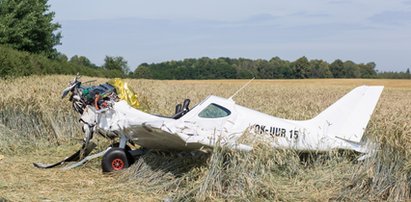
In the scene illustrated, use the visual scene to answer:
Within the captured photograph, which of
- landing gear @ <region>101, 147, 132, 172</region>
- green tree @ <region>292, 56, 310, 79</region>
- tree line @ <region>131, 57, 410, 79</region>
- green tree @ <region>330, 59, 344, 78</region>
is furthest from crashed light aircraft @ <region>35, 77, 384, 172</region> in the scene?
green tree @ <region>330, 59, 344, 78</region>

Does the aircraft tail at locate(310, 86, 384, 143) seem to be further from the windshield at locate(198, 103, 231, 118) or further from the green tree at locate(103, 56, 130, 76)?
the green tree at locate(103, 56, 130, 76)

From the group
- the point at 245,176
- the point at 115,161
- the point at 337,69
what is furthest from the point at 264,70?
the point at 245,176

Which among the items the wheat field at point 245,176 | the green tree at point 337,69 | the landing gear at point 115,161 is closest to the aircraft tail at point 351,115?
the wheat field at point 245,176

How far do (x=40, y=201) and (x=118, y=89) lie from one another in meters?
3.16

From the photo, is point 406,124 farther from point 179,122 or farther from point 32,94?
point 32,94

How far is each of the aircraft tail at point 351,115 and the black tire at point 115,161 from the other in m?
3.13

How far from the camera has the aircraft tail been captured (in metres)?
7.78

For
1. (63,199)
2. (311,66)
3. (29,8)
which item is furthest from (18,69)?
(311,66)

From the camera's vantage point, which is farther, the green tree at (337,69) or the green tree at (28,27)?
the green tree at (337,69)

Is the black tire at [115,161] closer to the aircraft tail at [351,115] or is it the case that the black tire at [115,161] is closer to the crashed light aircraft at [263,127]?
the crashed light aircraft at [263,127]

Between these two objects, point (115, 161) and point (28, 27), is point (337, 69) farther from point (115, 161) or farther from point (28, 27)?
point (115, 161)

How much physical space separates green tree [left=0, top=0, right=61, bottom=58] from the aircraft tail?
34983 mm

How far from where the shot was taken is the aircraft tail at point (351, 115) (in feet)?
25.5

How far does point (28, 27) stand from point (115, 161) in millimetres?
36922
